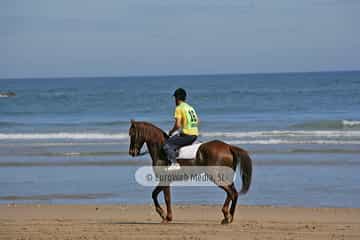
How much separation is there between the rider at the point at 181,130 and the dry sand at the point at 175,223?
1.06 meters

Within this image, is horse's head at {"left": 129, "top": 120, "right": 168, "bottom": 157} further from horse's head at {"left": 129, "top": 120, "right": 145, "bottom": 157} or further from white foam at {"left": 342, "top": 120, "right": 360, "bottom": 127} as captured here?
white foam at {"left": 342, "top": 120, "right": 360, "bottom": 127}

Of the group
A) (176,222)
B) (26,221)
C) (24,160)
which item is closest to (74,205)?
(26,221)

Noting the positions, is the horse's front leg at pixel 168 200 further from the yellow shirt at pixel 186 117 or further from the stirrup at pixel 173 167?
the yellow shirt at pixel 186 117

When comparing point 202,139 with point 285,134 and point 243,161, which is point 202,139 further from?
point 243,161

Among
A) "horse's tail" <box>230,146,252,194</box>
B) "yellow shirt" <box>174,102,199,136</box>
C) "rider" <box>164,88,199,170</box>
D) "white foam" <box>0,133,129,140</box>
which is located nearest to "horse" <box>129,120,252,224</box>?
"horse's tail" <box>230,146,252,194</box>

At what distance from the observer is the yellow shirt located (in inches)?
418

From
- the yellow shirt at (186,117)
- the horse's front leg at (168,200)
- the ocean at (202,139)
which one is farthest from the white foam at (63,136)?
the yellow shirt at (186,117)

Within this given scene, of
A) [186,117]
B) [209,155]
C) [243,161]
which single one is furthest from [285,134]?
[186,117]

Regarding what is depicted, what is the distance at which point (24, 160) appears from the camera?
20688 millimetres

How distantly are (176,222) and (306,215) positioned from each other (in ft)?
7.12

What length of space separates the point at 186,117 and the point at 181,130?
0.21 m

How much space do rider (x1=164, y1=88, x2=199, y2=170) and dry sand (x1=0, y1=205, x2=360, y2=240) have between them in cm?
106

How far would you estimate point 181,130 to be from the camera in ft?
35.1

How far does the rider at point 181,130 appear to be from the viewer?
10633 millimetres
